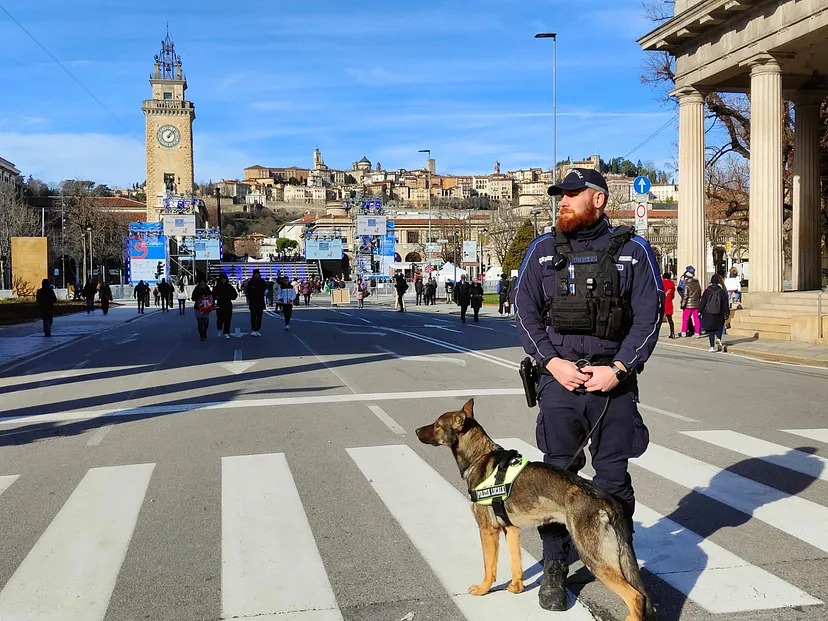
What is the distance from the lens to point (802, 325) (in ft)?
68.0

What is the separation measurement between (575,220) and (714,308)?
51.9 feet

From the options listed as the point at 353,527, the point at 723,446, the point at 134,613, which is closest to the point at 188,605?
the point at 134,613

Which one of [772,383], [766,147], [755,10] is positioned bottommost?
[772,383]

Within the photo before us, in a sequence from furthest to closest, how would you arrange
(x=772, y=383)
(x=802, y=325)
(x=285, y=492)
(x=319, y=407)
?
(x=802, y=325) → (x=772, y=383) → (x=319, y=407) → (x=285, y=492)

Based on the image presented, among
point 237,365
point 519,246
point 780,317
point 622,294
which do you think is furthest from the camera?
point 519,246

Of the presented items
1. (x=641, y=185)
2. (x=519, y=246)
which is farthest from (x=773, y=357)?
(x=519, y=246)

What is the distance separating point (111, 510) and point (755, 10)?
76.7 feet

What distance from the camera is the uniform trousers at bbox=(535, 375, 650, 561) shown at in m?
4.06

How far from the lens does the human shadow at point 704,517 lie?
443cm

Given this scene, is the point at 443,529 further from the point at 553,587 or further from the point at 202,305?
the point at 202,305

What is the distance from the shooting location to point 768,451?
25.7 feet

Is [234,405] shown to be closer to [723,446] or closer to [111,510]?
[111,510]

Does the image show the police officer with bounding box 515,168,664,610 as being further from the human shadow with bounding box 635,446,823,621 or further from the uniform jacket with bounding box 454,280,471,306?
the uniform jacket with bounding box 454,280,471,306

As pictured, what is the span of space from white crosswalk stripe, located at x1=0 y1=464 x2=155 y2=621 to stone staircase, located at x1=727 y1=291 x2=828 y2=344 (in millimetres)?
18212
